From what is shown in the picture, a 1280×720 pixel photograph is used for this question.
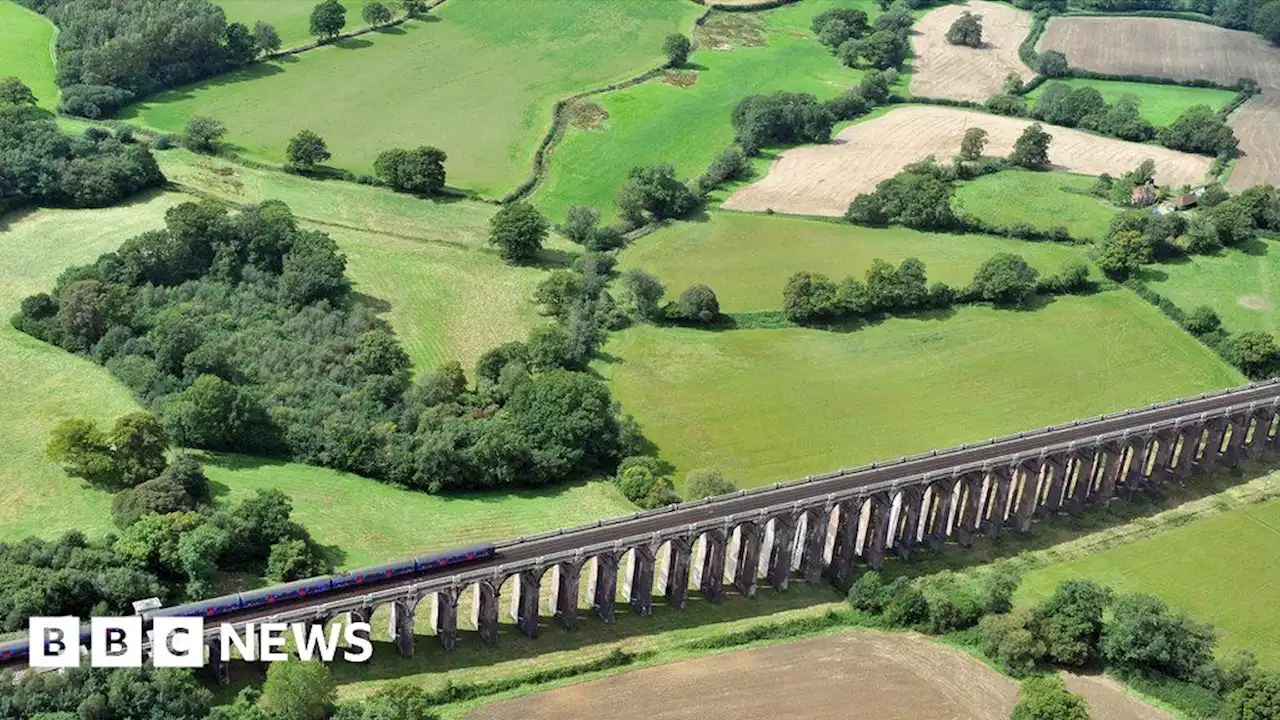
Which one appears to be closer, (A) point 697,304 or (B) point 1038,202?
(A) point 697,304

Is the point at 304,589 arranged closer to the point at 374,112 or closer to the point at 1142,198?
the point at 374,112

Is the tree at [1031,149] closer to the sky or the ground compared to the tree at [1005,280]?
closer to the sky

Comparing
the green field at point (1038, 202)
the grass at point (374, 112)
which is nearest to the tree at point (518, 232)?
the grass at point (374, 112)

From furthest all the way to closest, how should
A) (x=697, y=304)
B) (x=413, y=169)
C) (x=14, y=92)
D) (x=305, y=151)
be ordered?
(x=14, y=92) → (x=305, y=151) → (x=413, y=169) → (x=697, y=304)

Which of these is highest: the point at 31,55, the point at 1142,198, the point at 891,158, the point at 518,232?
the point at 31,55

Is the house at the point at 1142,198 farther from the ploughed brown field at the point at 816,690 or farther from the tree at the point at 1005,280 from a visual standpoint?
the ploughed brown field at the point at 816,690

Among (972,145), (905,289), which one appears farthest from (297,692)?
(972,145)
